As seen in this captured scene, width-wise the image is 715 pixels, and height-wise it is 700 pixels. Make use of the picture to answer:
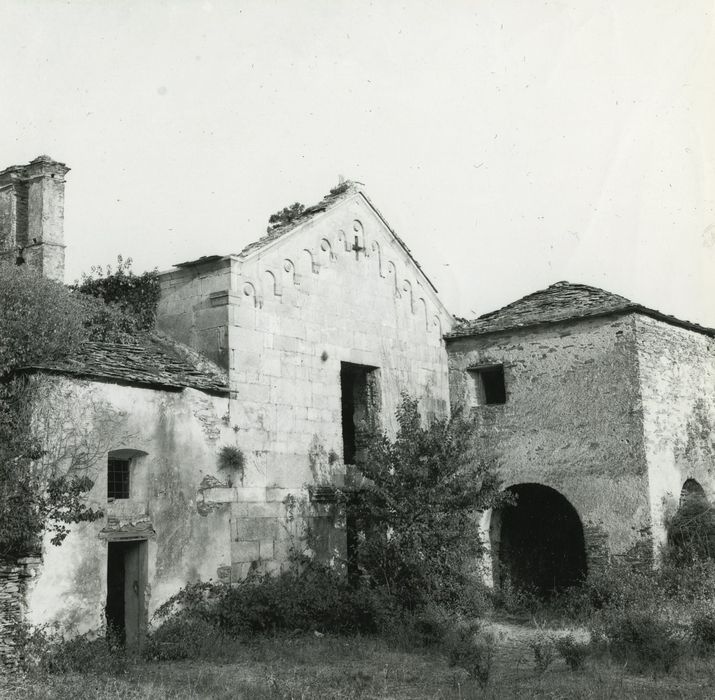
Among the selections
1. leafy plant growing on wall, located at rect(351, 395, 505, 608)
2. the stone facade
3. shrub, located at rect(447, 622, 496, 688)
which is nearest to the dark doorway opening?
leafy plant growing on wall, located at rect(351, 395, 505, 608)

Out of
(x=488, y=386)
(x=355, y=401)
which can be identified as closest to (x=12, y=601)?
(x=355, y=401)

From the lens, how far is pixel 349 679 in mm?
10594

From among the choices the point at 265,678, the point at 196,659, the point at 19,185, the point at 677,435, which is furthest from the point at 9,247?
the point at 677,435

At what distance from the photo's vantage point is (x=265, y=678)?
35.0 ft

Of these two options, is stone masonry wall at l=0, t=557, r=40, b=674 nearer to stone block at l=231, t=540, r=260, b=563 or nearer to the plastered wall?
the plastered wall

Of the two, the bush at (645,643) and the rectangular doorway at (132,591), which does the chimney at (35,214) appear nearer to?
the rectangular doorway at (132,591)

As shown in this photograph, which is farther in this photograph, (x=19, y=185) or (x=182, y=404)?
(x=19, y=185)

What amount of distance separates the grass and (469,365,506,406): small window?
21.6 feet

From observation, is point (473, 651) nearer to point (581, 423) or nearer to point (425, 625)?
point (425, 625)

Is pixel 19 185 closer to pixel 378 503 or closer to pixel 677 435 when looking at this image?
pixel 378 503

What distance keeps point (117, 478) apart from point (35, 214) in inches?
355

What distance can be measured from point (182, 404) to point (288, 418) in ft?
7.43

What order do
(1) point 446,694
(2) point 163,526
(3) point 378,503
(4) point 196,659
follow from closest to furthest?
(1) point 446,694, (4) point 196,659, (2) point 163,526, (3) point 378,503

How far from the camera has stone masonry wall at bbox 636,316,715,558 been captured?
634 inches
